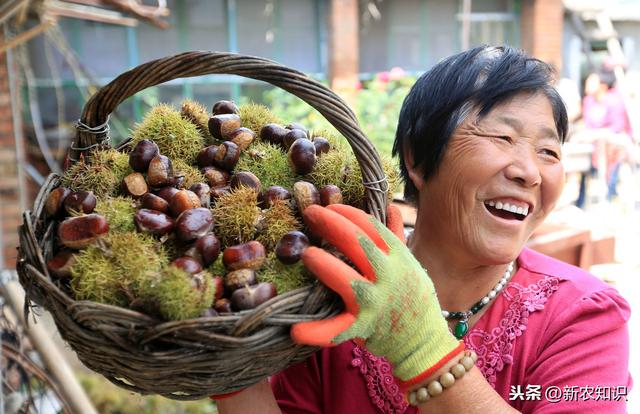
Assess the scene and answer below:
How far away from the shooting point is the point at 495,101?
5.18 ft

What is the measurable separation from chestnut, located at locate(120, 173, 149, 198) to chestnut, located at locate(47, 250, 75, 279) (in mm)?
210

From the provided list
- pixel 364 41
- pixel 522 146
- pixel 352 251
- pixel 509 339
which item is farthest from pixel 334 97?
pixel 364 41

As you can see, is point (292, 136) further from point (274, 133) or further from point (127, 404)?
point (127, 404)

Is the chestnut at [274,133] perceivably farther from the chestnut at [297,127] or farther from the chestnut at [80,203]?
the chestnut at [80,203]

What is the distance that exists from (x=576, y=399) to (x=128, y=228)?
1.07 m

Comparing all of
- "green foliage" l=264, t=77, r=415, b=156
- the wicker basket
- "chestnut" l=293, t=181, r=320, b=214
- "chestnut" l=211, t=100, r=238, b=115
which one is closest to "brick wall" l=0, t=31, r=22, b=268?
"green foliage" l=264, t=77, r=415, b=156

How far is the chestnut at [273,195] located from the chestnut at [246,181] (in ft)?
0.08

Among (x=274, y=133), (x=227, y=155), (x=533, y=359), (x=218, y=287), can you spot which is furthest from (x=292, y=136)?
(x=533, y=359)

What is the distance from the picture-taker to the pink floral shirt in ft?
4.76

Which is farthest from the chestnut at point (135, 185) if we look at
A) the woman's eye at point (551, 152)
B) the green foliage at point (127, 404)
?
the green foliage at point (127, 404)

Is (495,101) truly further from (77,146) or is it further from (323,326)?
(77,146)

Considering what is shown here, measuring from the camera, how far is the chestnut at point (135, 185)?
142 centimetres

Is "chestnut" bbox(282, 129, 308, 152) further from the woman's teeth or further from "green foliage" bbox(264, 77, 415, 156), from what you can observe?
"green foliage" bbox(264, 77, 415, 156)

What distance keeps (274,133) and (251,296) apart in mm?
562
